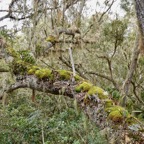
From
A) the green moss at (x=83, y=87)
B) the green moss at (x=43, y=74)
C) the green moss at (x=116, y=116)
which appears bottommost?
the green moss at (x=116, y=116)

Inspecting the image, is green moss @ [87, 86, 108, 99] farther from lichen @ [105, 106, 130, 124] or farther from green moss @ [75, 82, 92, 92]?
lichen @ [105, 106, 130, 124]

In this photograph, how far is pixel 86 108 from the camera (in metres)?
3.68

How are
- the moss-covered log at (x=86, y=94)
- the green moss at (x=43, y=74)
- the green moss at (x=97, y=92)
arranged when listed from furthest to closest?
the green moss at (x=43, y=74), the green moss at (x=97, y=92), the moss-covered log at (x=86, y=94)

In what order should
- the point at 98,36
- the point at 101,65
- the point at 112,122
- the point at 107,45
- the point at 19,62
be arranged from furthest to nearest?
the point at 101,65 → the point at 107,45 → the point at 98,36 → the point at 19,62 → the point at 112,122

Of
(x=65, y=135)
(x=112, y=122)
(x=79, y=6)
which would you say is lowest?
(x=65, y=135)

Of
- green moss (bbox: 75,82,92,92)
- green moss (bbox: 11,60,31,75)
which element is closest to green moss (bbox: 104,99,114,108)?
green moss (bbox: 75,82,92,92)

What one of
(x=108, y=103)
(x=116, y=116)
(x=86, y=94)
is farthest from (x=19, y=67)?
(x=116, y=116)

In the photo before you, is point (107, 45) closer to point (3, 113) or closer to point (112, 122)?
point (3, 113)

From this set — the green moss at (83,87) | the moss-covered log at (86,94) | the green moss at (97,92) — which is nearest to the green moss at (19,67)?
the moss-covered log at (86,94)

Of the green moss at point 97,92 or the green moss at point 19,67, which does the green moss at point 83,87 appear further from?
the green moss at point 19,67

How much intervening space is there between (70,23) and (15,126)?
2587 millimetres

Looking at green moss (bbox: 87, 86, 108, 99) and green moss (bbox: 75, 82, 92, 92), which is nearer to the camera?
green moss (bbox: 87, 86, 108, 99)

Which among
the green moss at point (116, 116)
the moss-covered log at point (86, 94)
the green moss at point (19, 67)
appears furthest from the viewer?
the green moss at point (19, 67)

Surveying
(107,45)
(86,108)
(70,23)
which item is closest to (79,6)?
(70,23)
